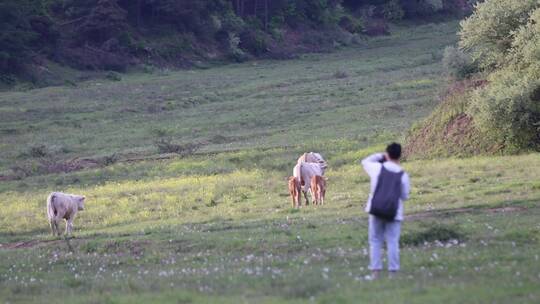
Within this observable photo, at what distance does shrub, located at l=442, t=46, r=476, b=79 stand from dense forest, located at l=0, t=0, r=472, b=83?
1414 inches

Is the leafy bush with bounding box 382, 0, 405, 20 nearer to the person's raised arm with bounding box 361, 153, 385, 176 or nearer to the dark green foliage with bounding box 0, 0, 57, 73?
the dark green foliage with bounding box 0, 0, 57, 73

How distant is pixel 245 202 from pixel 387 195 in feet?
52.2

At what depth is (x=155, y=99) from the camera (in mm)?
61125

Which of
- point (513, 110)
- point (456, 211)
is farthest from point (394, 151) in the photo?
point (513, 110)

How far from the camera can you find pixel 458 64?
42938mm

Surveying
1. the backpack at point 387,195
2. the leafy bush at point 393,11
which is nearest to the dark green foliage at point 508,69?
the backpack at point 387,195

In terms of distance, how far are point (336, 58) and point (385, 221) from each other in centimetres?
7203

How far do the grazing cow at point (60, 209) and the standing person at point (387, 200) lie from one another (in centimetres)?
1316

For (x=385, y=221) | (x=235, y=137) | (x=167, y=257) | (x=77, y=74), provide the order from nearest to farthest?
1. (x=385, y=221)
2. (x=167, y=257)
3. (x=235, y=137)
4. (x=77, y=74)

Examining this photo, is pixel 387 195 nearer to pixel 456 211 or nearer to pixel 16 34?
pixel 456 211

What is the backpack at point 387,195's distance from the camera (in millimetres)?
13297

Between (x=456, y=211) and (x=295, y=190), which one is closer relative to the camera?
(x=456, y=211)

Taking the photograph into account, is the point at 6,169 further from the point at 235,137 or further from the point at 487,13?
the point at 487,13

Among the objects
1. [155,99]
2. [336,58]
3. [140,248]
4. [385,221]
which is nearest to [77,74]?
[155,99]
